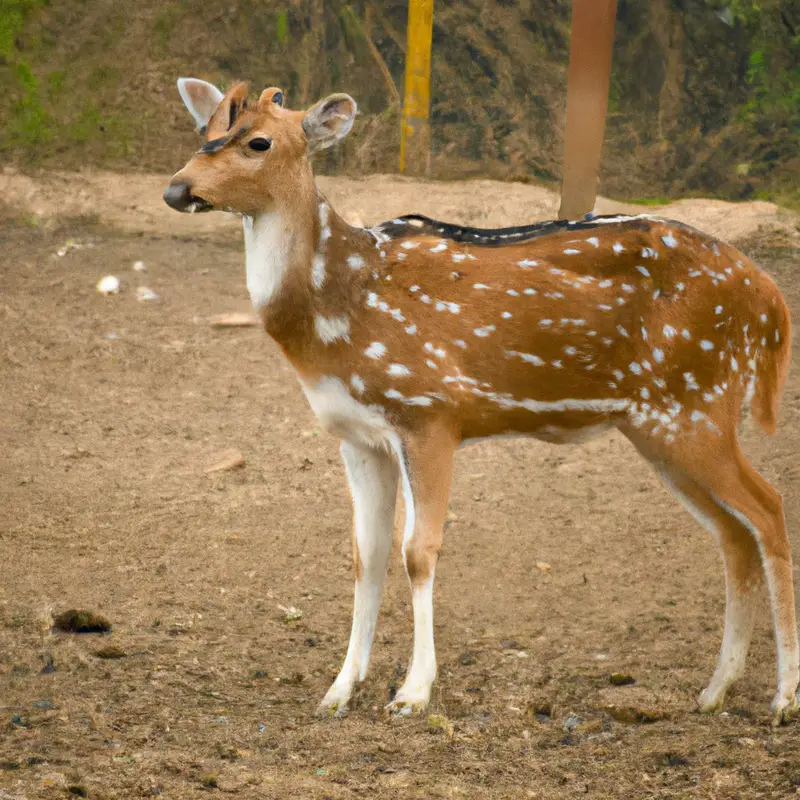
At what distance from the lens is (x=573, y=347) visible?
446 centimetres

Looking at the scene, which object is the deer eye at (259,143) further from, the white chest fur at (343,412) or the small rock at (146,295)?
the small rock at (146,295)

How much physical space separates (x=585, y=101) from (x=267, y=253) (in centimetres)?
606

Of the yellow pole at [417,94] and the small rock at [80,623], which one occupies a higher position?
the yellow pole at [417,94]

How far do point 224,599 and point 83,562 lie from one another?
76cm

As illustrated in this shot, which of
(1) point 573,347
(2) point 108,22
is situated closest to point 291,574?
(1) point 573,347

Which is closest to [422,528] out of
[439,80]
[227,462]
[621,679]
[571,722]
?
[571,722]

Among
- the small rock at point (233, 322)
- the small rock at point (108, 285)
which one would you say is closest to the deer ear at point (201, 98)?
the small rock at point (233, 322)

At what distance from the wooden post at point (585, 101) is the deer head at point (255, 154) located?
5.62 meters

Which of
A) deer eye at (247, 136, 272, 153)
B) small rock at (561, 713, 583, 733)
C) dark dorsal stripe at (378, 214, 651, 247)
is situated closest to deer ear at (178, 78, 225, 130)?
deer eye at (247, 136, 272, 153)

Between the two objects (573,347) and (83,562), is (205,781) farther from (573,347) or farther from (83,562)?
(83,562)

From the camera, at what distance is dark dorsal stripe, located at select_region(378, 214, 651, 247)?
15.1 ft

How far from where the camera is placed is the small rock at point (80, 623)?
5125mm

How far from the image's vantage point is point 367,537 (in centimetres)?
469

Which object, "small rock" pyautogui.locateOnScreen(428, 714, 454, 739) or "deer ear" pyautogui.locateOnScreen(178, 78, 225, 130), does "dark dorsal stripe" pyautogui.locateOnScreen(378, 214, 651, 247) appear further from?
"small rock" pyautogui.locateOnScreen(428, 714, 454, 739)
